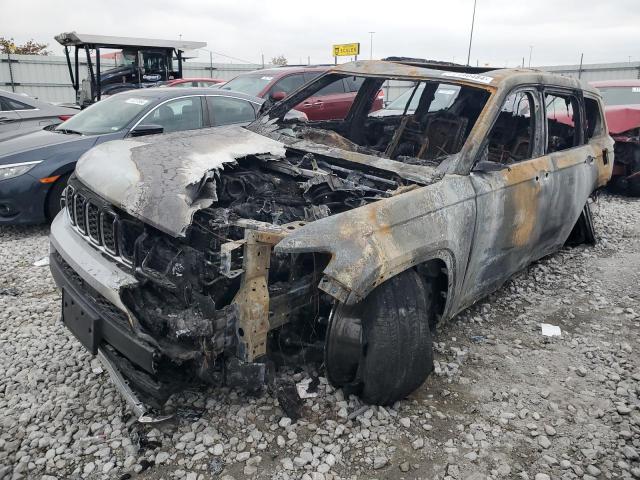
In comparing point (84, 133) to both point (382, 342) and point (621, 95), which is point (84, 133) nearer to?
point (382, 342)

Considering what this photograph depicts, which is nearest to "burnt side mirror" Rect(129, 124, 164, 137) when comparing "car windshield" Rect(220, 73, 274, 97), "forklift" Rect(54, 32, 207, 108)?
"car windshield" Rect(220, 73, 274, 97)

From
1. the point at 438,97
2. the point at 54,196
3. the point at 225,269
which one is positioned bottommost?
the point at 54,196

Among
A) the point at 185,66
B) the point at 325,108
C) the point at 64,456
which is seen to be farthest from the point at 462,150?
the point at 185,66

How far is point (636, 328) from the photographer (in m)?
3.75

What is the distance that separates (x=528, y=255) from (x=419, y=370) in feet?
5.51

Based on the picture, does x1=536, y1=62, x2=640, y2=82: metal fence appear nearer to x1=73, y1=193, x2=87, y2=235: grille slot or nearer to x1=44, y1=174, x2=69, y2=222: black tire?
x1=44, y1=174, x2=69, y2=222: black tire

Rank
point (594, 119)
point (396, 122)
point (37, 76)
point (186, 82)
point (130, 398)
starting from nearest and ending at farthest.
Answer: point (130, 398) → point (396, 122) → point (594, 119) → point (186, 82) → point (37, 76)

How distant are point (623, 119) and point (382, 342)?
651cm

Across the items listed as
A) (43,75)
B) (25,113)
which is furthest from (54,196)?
(43,75)

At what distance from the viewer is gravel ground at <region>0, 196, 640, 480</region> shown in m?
2.36

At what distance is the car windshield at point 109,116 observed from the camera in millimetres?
5633

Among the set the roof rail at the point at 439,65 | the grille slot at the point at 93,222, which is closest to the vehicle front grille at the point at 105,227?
the grille slot at the point at 93,222

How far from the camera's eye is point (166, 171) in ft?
9.33

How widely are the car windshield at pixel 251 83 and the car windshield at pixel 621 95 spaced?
18.6ft
